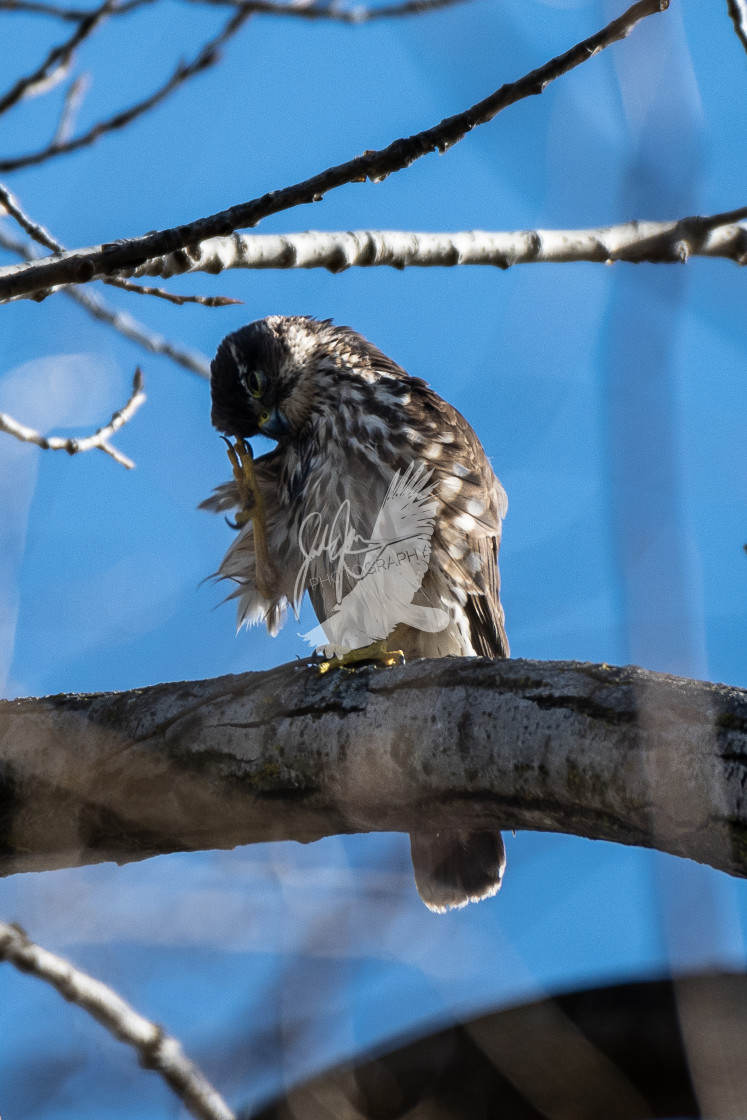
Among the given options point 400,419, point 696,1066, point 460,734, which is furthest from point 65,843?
point 400,419

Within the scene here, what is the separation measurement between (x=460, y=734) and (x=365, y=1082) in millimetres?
698

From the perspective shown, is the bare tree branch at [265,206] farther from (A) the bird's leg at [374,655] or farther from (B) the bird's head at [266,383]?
(B) the bird's head at [266,383]

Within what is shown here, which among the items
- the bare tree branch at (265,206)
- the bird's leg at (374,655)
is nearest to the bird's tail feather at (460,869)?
the bird's leg at (374,655)

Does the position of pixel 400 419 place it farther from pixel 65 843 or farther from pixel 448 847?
pixel 65 843

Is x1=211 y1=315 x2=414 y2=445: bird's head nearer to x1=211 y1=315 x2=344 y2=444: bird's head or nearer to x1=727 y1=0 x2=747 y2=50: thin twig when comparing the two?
x1=211 y1=315 x2=344 y2=444: bird's head

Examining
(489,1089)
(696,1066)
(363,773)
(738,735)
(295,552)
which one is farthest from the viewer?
(295,552)

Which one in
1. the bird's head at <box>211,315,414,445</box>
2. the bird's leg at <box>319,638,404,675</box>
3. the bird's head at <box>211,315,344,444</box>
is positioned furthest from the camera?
the bird's head at <box>211,315,344,444</box>

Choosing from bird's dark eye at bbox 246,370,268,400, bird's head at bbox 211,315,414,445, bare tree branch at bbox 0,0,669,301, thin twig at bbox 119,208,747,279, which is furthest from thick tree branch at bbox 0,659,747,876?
bird's dark eye at bbox 246,370,268,400

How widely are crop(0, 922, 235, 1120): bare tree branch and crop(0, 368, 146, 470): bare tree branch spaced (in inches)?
56.9

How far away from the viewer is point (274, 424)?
411 centimetres

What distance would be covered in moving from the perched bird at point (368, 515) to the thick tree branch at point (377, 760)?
3.26 feet

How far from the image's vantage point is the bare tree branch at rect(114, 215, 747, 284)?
2549 millimetres

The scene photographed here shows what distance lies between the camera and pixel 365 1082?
1329mm

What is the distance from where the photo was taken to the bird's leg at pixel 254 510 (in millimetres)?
3662
